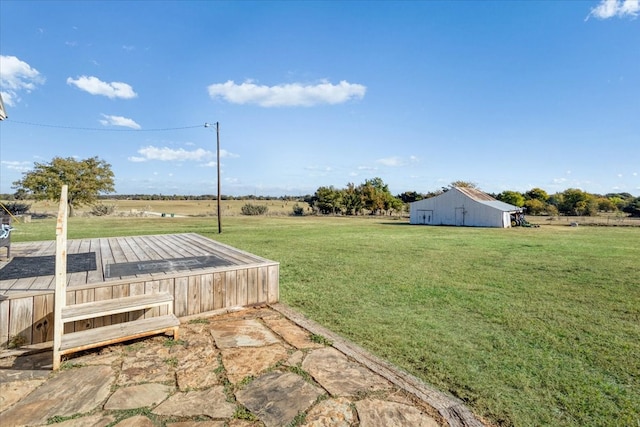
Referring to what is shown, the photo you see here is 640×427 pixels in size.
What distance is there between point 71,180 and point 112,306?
3374 centimetres

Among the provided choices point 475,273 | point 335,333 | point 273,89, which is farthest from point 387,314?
point 273,89

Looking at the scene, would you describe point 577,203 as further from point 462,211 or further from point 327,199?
point 327,199

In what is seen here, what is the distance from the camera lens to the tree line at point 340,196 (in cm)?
2825

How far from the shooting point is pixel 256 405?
7.20 ft

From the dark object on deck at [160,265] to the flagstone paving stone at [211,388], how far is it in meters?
1.26

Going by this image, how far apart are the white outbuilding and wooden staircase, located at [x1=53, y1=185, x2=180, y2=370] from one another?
28236 mm

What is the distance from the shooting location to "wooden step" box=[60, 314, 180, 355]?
2.75m

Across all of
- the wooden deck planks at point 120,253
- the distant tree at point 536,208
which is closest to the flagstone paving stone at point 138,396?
the wooden deck planks at point 120,253

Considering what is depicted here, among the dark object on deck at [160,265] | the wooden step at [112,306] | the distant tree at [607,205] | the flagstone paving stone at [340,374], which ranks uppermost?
the distant tree at [607,205]

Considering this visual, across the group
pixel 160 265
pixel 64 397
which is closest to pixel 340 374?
pixel 64 397

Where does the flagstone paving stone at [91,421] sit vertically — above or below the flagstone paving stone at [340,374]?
above

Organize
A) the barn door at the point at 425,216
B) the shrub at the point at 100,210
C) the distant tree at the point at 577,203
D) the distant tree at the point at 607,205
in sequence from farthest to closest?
the distant tree at the point at 607,205 < the distant tree at the point at 577,203 < the shrub at the point at 100,210 < the barn door at the point at 425,216

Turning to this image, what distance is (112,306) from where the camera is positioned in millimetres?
3281

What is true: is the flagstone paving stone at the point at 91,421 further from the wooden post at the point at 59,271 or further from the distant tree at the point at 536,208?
the distant tree at the point at 536,208
